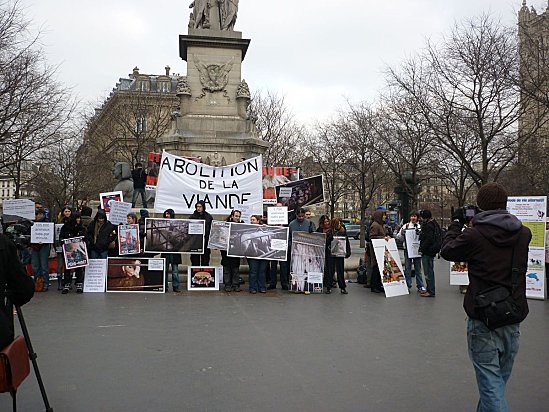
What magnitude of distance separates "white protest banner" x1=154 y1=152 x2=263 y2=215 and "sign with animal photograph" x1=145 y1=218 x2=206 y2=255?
4.92ft

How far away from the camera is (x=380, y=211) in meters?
12.4

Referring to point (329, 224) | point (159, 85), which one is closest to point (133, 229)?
point (329, 224)

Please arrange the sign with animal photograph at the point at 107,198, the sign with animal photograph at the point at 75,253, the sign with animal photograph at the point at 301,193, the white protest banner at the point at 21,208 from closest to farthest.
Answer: the white protest banner at the point at 21,208, the sign with animal photograph at the point at 75,253, the sign with animal photograph at the point at 107,198, the sign with animal photograph at the point at 301,193

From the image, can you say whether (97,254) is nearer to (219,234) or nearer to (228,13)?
(219,234)

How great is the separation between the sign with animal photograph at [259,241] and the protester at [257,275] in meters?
0.19

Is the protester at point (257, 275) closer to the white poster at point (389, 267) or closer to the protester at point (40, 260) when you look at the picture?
the white poster at point (389, 267)

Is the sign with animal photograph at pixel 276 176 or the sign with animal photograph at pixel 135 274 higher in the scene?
the sign with animal photograph at pixel 276 176

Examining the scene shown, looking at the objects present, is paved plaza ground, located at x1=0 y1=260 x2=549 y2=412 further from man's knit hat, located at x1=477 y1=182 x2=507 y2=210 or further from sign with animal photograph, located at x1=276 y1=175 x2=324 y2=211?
sign with animal photograph, located at x1=276 y1=175 x2=324 y2=211

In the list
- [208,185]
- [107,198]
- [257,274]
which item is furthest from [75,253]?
[257,274]

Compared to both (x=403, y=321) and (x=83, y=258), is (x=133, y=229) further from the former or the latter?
(x=403, y=321)

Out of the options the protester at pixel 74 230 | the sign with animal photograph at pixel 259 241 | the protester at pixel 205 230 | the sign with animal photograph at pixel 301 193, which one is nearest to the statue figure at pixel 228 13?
the sign with animal photograph at pixel 301 193

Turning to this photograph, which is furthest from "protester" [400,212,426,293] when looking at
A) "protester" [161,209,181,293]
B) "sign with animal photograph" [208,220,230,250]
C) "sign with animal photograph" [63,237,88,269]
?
"sign with animal photograph" [63,237,88,269]

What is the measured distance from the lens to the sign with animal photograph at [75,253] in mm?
11185

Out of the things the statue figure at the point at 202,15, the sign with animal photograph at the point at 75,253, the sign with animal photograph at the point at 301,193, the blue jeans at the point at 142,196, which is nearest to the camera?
the sign with animal photograph at the point at 75,253
